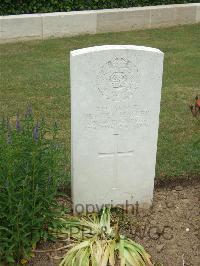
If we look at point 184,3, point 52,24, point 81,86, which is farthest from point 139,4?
point 81,86

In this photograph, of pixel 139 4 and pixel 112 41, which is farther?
pixel 139 4

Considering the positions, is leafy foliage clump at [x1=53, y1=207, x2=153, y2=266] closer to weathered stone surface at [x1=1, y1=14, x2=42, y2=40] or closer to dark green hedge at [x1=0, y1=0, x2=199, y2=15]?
weathered stone surface at [x1=1, y1=14, x2=42, y2=40]

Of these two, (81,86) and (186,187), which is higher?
(81,86)

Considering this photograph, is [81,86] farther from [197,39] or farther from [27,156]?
[197,39]

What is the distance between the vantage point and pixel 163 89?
7.21 metres

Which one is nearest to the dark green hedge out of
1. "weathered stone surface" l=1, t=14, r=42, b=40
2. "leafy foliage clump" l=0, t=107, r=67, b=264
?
"weathered stone surface" l=1, t=14, r=42, b=40

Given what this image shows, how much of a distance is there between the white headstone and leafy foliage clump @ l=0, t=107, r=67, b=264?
35cm

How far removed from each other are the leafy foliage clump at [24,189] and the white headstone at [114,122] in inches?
13.8

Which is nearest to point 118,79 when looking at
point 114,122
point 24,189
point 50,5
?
point 114,122

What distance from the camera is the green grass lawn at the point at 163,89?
5.44m

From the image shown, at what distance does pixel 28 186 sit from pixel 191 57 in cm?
580

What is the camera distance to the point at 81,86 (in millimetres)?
3760

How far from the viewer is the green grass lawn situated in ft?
17.8

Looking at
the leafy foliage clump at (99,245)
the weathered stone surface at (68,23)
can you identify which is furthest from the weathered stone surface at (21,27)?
the leafy foliage clump at (99,245)
